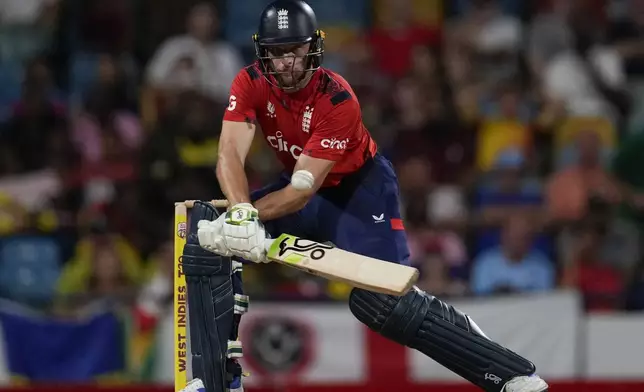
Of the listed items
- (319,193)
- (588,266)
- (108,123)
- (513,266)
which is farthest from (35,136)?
(319,193)

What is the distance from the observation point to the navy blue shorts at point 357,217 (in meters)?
4.29

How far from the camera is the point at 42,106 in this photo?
7.77m

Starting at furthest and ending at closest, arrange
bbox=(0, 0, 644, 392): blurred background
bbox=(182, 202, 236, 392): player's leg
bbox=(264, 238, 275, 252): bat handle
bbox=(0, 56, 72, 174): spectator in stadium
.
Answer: bbox=(0, 56, 72, 174): spectator in stadium < bbox=(0, 0, 644, 392): blurred background < bbox=(182, 202, 236, 392): player's leg < bbox=(264, 238, 275, 252): bat handle

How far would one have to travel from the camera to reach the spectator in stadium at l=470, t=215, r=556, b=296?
668cm

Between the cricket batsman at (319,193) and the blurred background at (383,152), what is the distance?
173 centimetres

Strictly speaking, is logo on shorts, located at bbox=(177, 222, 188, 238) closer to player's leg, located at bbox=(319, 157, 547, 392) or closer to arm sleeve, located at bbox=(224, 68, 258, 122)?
arm sleeve, located at bbox=(224, 68, 258, 122)

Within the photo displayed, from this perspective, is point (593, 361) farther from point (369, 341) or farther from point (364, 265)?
point (364, 265)

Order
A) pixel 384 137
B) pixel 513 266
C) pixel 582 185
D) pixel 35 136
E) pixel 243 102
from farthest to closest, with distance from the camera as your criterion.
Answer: pixel 35 136 < pixel 384 137 < pixel 582 185 < pixel 513 266 < pixel 243 102

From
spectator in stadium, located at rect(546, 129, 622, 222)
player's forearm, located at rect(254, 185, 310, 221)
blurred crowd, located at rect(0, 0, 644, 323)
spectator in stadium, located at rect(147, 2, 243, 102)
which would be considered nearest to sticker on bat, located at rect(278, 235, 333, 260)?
player's forearm, located at rect(254, 185, 310, 221)

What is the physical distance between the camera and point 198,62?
784 cm

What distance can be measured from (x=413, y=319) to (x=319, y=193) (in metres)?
0.59

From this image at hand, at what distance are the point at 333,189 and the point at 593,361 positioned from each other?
2329 mm

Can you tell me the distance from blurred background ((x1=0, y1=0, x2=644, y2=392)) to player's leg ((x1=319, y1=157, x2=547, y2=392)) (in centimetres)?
171

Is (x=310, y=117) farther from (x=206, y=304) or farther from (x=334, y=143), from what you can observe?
(x=206, y=304)
